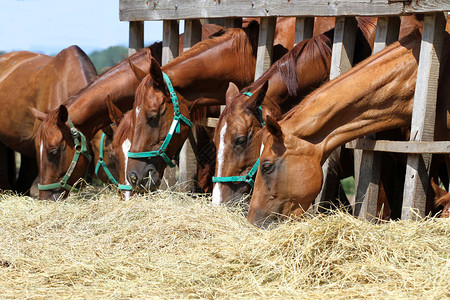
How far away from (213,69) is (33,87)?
304 centimetres

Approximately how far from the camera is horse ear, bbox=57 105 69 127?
640 centimetres

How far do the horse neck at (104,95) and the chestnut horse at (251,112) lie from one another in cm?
177

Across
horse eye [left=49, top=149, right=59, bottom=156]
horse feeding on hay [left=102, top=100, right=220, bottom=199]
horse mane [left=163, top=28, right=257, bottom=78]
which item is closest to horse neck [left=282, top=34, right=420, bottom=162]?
horse mane [left=163, top=28, right=257, bottom=78]

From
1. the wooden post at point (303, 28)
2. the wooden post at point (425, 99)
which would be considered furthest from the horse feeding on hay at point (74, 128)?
the wooden post at point (425, 99)

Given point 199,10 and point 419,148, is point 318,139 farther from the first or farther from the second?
point 199,10

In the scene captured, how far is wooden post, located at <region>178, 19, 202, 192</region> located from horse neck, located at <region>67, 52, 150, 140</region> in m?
0.49

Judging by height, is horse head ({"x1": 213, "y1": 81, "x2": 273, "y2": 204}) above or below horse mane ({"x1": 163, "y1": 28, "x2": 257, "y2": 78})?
below

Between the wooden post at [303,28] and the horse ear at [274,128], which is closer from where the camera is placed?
the horse ear at [274,128]

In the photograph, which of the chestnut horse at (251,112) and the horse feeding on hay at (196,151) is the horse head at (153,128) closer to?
the horse feeding on hay at (196,151)

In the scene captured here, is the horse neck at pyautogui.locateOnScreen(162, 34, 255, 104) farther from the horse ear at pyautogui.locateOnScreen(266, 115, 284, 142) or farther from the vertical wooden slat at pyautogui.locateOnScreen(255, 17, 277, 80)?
the horse ear at pyautogui.locateOnScreen(266, 115, 284, 142)

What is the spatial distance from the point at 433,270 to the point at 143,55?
13.9 feet

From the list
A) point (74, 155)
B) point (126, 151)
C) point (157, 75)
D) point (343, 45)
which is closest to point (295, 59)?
point (343, 45)

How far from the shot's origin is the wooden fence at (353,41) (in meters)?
4.37

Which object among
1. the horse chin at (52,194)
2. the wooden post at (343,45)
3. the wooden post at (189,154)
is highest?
the wooden post at (343,45)
